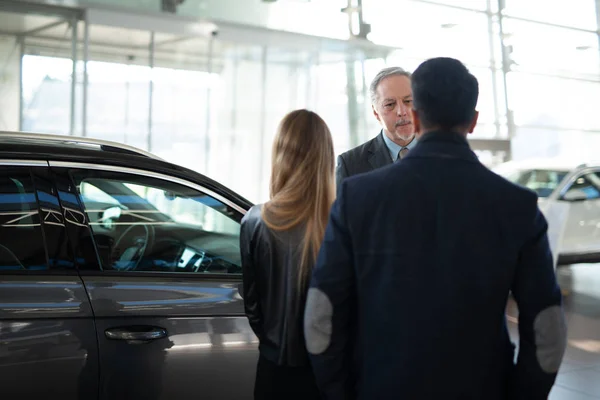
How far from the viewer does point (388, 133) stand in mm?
3213

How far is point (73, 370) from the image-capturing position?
2.58 m

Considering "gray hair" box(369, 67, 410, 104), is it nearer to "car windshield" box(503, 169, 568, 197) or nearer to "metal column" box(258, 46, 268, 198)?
"car windshield" box(503, 169, 568, 197)

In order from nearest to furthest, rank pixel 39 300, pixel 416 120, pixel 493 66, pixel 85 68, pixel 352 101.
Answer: pixel 416 120 → pixel 39 300 → pixel 85 68 → pixel 352 101 → pixel 493 66

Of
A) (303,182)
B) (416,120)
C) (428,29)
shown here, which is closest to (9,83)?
(428,29)

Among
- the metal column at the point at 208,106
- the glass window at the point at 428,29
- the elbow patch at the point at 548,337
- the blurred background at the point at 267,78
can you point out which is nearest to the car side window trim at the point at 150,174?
the elbow patch at the point at 548,337

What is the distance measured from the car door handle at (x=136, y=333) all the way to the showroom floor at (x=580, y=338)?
303cm

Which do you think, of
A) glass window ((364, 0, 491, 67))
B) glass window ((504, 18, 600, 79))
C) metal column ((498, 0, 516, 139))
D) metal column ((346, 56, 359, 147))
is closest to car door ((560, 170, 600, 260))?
metal column ((346, 56, 359, 147))

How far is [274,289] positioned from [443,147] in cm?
70

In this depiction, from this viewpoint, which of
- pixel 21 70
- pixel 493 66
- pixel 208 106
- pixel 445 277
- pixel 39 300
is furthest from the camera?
pixel 493 66

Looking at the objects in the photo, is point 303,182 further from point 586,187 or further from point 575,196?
point 586,187

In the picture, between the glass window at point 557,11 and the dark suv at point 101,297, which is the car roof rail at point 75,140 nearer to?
the dark suv at point 101,297

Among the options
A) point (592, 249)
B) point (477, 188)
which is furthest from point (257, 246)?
point (592, 249)

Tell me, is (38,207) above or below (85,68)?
below

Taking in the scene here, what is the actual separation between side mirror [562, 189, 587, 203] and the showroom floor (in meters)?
1.17
